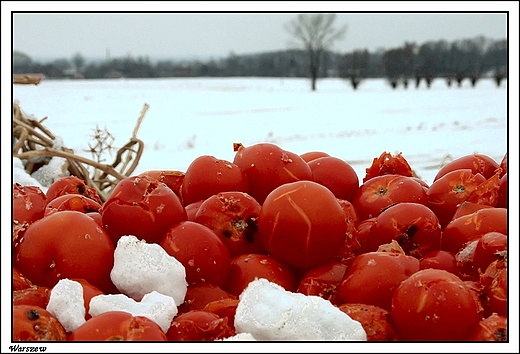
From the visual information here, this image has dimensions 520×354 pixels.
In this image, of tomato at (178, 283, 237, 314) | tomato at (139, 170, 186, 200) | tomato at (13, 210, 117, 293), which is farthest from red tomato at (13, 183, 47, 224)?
tomato at (178, 283, 237, 314)

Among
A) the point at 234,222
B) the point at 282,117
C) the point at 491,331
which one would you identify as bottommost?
the point at 491,331

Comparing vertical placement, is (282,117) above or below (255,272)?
above

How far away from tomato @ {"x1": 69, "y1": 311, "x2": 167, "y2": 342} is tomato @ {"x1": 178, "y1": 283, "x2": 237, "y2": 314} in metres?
0.16

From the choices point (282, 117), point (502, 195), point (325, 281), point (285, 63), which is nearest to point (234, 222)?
point (325, 281)

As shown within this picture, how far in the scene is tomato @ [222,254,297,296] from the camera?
3.45ft

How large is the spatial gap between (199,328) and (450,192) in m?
0.68

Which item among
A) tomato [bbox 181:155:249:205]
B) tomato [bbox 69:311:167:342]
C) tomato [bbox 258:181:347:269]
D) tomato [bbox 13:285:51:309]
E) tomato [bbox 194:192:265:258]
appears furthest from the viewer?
tomato [bbox 181:155:249:205]

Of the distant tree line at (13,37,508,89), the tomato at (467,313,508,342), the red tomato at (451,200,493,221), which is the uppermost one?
the distant tree line at (13,37,508,89)

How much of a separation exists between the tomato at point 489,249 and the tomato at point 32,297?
685mm

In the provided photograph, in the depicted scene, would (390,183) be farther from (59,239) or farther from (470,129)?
(470,129)

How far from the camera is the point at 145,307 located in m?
0.90

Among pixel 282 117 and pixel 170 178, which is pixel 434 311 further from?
pixel 282 117

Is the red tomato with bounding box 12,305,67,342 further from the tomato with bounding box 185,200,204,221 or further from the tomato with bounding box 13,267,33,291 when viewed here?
the tomato with bounding box 185,200,204,221

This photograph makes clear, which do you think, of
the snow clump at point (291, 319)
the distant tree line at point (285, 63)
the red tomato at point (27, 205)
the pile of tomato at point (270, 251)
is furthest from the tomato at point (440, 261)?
the distant tree line at point (285, 63)
